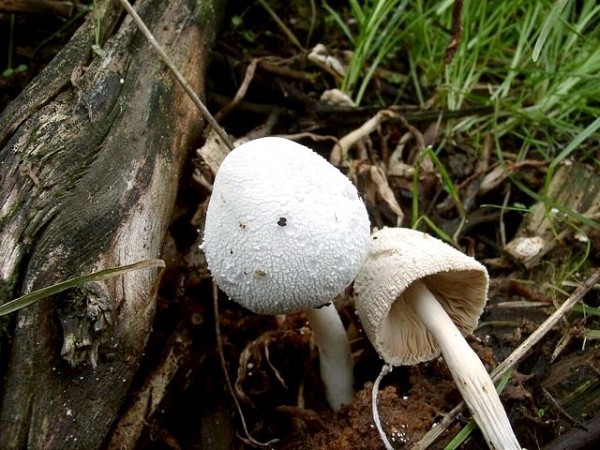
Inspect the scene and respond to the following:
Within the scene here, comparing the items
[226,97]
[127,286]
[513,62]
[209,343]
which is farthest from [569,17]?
[127,286]

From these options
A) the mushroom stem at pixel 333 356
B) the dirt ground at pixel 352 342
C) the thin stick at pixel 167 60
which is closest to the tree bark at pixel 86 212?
the thin stick at pixel 167 60

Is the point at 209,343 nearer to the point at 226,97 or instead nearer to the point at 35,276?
the point at 35,276

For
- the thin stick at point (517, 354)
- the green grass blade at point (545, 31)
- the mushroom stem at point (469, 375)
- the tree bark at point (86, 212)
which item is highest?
the tree bark at point (86, 212)

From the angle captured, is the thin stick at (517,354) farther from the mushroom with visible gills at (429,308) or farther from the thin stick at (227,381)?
the thin stick at (227,381)

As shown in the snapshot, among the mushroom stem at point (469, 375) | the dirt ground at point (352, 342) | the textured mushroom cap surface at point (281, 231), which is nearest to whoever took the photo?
the textured mushroom cap surface at point (281, 231)

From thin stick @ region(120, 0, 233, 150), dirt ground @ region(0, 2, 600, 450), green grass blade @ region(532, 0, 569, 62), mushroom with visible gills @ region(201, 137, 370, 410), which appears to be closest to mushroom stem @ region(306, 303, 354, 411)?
dirt ground @ region(0, 2, 600, 450)

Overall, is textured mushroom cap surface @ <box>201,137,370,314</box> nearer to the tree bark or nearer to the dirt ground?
the tree bark

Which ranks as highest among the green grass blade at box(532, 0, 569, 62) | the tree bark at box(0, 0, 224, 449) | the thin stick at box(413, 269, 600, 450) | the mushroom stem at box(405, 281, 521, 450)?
the tree bark at box(0, 0, 224, 449)
